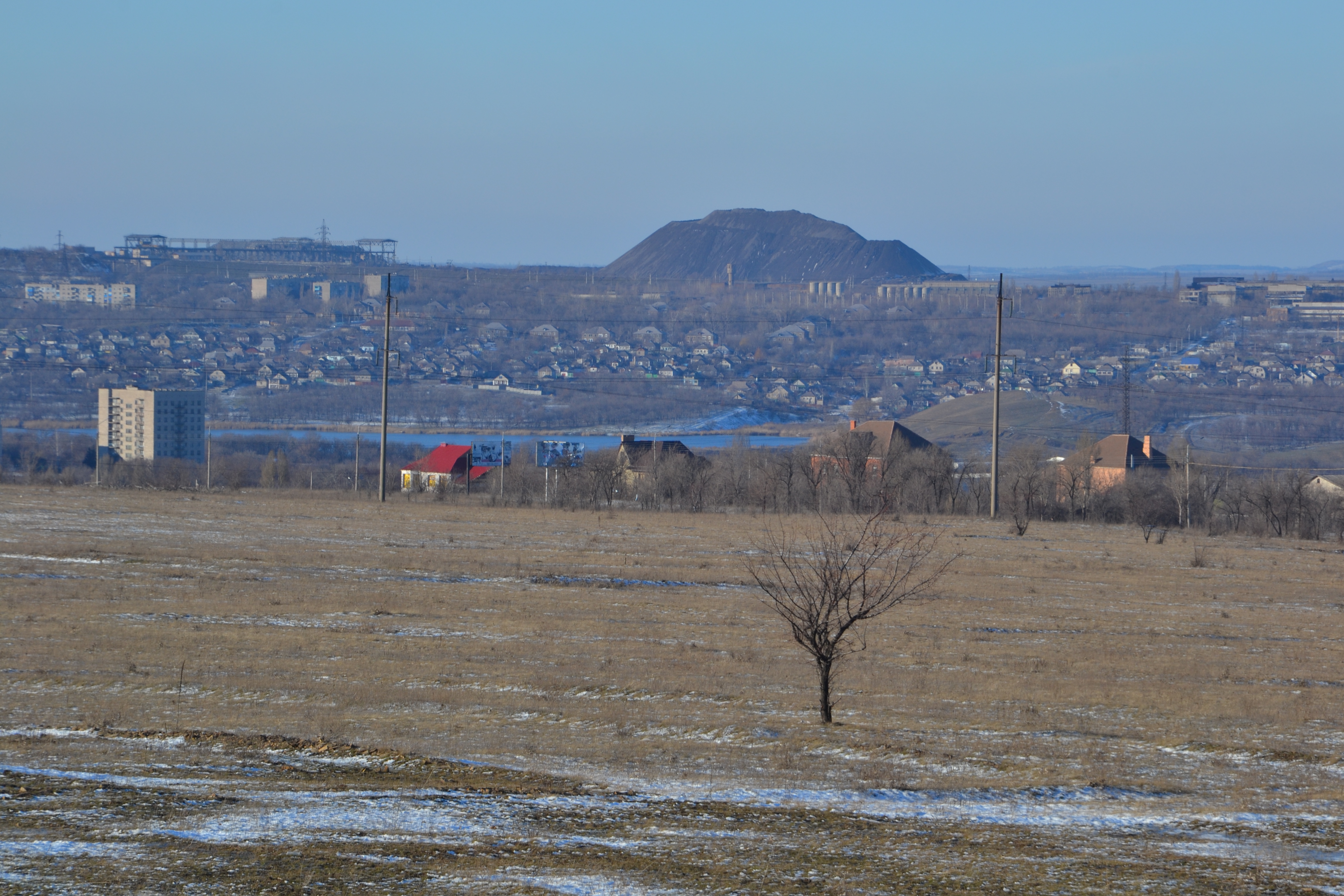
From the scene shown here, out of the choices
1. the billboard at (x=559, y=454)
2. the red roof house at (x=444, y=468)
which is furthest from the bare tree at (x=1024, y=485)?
the red roof house at (x=444, y=468)

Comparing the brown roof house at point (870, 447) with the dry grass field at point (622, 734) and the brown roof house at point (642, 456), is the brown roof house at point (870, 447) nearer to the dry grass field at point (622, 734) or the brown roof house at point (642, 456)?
the brown roof house at point (642, 456)

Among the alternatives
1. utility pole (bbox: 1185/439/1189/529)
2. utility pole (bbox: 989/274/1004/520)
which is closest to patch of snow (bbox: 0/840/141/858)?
utility pole (bbox: 989/274/1004/520)

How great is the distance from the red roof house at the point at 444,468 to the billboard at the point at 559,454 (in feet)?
16.7

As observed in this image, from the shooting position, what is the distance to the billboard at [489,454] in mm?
95312

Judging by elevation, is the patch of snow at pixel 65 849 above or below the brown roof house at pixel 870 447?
below

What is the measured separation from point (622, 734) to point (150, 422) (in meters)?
117

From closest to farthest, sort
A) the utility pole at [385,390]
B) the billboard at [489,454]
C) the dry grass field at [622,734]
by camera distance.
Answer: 1. the dry grass field at [622,734]
2. the utility pole at [385,390]
3. the billboard at [489,454]

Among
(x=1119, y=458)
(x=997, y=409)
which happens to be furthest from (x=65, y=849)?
(x=1119, y=458)

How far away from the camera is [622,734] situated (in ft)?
46.9

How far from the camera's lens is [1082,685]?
19453 mm

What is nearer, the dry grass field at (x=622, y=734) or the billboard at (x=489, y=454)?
the dry grass field at (x=622, y=734)

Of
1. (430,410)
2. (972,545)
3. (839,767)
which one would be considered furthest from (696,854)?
(430,410)

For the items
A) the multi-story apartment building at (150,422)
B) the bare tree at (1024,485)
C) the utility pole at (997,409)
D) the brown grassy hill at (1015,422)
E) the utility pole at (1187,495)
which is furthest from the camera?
the brown grassy hill at (1015,422)

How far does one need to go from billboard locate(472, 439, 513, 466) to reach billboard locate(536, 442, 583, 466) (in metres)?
2.48
